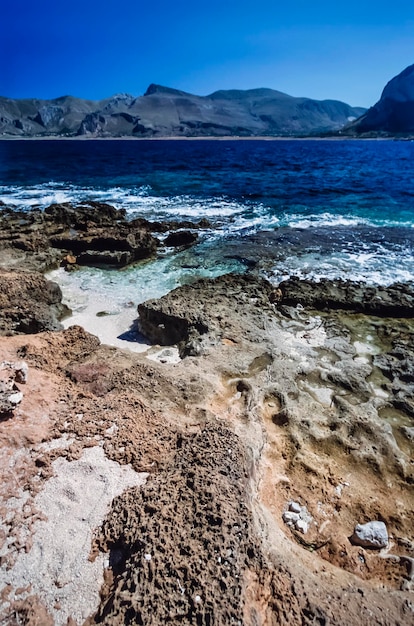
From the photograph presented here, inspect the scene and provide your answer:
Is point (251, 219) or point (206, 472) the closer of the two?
point (206, 472)

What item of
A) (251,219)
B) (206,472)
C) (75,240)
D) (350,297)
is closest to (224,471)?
(206,472)

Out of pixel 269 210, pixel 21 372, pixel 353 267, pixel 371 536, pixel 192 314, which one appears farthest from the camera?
pixel 269 210

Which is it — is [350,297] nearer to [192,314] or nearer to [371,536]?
[192,314]

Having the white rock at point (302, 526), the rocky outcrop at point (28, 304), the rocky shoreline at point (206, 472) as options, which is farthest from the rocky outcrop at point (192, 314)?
the white rock at point (302, 526)

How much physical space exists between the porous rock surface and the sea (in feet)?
15.0

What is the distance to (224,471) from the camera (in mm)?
4035

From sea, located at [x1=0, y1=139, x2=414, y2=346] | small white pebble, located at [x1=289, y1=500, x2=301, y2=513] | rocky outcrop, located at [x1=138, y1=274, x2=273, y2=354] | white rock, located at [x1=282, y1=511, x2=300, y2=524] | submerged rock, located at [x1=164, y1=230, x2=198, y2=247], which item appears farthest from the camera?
submerged rock, located at [x1=164, y1=230, x2=198, y2=247]

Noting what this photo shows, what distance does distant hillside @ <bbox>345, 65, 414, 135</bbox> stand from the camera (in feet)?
579

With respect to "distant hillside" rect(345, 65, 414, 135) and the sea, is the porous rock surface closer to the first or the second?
the sea

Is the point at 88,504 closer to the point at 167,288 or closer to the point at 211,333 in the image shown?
the point at 211,333

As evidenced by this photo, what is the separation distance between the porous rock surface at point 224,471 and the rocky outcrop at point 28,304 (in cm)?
168

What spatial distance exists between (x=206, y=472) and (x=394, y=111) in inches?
8822

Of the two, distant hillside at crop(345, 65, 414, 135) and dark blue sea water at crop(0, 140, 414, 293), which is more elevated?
Result: distant hillside at crop(345, 65, 414, 135)

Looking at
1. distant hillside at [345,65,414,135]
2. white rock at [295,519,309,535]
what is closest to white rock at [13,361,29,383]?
white rock at [295,519,309,535]
